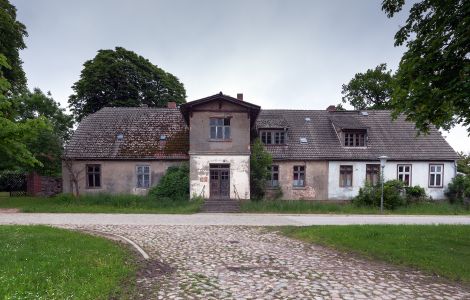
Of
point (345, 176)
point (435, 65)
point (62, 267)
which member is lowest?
point (62, 267)

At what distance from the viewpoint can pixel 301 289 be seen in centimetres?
635

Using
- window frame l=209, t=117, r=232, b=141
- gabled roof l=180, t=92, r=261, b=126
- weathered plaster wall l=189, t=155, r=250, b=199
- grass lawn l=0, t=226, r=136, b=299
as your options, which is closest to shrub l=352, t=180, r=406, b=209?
weathered plaster wall l=189, t=155, r=250, b=199

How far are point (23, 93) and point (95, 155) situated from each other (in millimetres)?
9687

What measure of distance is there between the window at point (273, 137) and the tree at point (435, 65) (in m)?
16.1

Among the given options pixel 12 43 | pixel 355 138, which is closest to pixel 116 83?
pixel 12 43

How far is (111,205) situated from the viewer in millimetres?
21688

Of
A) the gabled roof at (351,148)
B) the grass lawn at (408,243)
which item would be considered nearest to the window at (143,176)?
the gabled roof at (351,148)

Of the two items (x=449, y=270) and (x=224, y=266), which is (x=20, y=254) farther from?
(x=449, y=270)

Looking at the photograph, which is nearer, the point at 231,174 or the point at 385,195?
the point at 385,195

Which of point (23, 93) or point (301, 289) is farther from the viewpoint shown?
point (23, 93)

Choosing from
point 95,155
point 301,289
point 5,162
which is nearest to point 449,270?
point 301,289

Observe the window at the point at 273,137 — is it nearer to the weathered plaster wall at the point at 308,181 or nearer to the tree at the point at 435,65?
the weathered plaster wall at the point at 308,181

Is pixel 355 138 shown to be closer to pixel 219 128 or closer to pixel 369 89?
pixel 219 128

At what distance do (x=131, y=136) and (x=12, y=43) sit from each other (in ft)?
32.9
